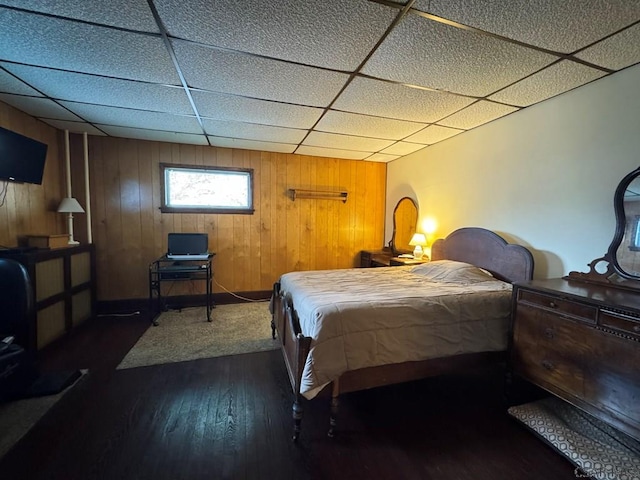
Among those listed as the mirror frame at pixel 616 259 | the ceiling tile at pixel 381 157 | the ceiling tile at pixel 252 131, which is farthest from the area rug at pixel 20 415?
the ceiling tile at pixel 381 157

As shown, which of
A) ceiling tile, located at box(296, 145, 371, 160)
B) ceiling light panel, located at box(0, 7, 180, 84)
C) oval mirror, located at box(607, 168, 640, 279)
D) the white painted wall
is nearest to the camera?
ceiling light panel, located at box(0, 7, 180, 84)

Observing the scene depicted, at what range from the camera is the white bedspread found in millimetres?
1644

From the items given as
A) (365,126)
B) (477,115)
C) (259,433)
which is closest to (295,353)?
(259,433)

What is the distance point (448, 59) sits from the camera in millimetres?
1766

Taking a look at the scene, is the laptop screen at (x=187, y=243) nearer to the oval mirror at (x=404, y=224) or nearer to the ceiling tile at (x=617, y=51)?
the oval mirror at (x=404, y=224)

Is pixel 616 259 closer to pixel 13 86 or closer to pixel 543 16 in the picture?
pixel 543 16

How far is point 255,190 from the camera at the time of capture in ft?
13.8

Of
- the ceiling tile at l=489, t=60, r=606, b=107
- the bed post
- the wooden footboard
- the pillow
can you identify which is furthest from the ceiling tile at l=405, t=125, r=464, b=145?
the bed post

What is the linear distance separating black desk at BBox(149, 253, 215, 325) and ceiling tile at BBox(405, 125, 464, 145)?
3133 millimetres

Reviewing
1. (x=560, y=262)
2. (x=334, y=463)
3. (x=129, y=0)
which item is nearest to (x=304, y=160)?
(x=129, y=0)

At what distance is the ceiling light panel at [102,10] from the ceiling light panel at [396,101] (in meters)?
1.38

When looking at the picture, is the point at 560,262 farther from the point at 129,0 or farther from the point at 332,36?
the point at 129,0

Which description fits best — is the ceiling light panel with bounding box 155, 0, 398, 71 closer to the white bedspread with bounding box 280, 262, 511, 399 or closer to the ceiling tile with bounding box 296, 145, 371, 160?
the white bedspread with bounding box 280, 262, 511, 399

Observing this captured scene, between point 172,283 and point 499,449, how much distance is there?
4.09 m
